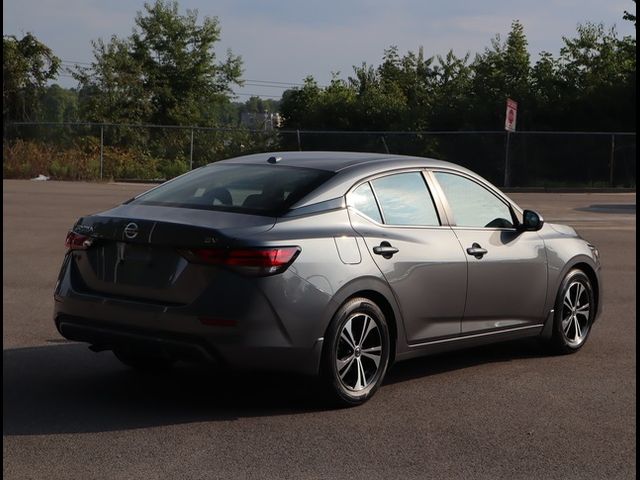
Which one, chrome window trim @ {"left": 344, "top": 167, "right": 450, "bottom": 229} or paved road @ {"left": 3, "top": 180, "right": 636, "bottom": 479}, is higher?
chrome window trim @ {"left": 344, "top": 167, "right": 450, "bottom": 229}

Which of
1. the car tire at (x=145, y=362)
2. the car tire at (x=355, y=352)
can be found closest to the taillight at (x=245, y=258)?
the car tire at (x=355, y=352)

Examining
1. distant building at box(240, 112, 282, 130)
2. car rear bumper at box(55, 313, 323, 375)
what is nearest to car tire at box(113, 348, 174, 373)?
car rear bumper at box(55, 313, 323, 375)

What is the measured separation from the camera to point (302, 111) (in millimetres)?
50844

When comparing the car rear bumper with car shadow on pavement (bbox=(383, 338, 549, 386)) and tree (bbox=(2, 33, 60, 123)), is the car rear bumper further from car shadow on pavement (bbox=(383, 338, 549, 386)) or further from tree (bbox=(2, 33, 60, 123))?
tree (bbox=(2, 33, 60, 123))

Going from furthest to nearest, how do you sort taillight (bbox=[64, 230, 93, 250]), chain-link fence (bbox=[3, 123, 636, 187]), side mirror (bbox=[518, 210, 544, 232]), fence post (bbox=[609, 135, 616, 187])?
1. chain-link fence (bbox=[3, 123, 636, 187])
2. fence post (bbox=[609, 135, 616, 187])
3. side mirror (bbox=[518, 210, 544, 232])
4. taillight (bbox=[64, 230, 93, 250])

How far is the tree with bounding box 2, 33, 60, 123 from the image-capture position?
49312 mm

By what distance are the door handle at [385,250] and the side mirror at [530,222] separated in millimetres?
1542

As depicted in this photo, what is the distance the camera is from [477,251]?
25.9 feet

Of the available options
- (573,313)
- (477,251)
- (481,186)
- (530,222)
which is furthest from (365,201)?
(573,313)

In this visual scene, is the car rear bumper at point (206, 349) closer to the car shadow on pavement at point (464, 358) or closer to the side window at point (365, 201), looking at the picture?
the side window at point (365, 201)

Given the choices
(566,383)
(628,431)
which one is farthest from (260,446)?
(566,383)

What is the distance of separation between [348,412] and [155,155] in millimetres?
33925

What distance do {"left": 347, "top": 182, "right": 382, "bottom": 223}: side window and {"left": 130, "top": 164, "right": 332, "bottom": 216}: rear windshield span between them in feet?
0.68

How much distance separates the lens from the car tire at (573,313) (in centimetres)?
875
